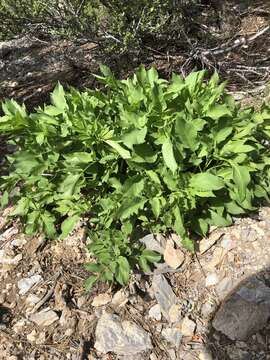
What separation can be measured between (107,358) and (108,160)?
1.05 meters

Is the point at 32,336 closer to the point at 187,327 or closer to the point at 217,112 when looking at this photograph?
the point at 187,327

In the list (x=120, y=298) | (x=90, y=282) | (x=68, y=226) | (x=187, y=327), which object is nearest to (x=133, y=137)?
(x=68, y=226)

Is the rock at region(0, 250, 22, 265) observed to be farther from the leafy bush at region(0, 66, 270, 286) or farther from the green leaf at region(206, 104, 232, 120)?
the green leaf at region(206, 104, 232, 120)

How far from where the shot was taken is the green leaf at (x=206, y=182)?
8.39 ft

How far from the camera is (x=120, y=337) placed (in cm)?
258

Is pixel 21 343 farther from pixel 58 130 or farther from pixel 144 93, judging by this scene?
pixel 144 93

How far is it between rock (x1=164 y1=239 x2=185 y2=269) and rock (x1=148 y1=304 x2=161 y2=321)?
0.27 m

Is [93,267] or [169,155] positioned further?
[93,267]

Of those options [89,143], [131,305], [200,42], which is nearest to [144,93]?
[89,143]

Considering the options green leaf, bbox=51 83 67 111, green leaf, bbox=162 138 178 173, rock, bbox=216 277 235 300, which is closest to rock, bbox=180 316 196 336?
rock, bbox=216 277 235 300

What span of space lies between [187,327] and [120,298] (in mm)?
413

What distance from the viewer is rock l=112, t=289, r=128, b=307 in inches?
107

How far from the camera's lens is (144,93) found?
2695mm

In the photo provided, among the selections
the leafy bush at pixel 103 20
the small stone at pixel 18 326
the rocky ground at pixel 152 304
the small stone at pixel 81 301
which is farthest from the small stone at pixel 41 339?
the leafy bush at pixel 103 20
